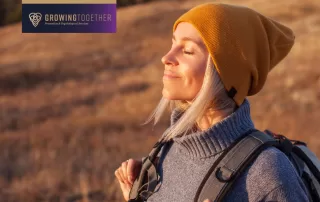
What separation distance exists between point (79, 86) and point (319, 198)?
22.8 ft

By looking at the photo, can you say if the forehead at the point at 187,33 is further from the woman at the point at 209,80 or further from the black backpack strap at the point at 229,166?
the black backpack strap at the point at 229,166

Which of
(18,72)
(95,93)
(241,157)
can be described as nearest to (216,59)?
(241,157)

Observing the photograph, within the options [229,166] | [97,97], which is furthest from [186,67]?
[97,97]

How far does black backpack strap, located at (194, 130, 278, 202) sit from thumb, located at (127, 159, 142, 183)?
33 centimetres

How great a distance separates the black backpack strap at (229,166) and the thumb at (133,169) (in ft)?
1.10

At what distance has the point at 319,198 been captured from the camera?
136 cm

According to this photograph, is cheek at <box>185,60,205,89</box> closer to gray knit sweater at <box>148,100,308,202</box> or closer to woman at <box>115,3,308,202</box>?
woman at <box>115,3,308,202</box>

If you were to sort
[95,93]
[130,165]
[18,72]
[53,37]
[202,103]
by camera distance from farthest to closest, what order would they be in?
[53,37] → [18,72] → [95,93] → [130,165] → [202,103]

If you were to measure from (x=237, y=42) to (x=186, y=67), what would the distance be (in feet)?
0.44

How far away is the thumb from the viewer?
65.4 inches

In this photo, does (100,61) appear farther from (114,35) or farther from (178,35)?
(178,35)

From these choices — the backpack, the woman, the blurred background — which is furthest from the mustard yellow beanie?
the blurred background

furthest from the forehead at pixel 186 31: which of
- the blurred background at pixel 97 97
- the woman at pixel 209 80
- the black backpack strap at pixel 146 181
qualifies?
the blurred background at pixel 97 97

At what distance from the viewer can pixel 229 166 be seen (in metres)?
1.35
